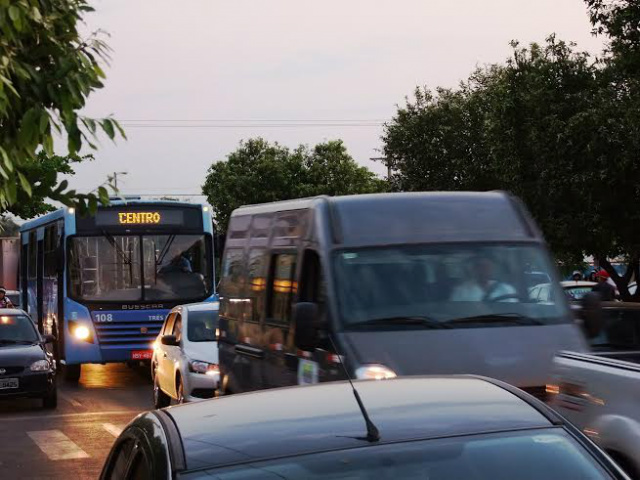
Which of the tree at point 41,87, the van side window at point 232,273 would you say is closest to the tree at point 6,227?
the tree at point 41,87

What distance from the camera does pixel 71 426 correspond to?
16.6 m

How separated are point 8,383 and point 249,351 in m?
7.48

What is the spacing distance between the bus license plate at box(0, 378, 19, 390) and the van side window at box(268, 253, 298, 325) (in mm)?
8010

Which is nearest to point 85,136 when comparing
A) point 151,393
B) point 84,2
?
point 84,2

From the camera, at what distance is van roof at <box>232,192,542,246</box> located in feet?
34.3

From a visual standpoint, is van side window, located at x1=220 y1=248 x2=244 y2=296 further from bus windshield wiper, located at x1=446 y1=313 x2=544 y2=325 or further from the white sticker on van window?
bus windshield wiper, located at x1=446 y1=313 x2=544 y2=325

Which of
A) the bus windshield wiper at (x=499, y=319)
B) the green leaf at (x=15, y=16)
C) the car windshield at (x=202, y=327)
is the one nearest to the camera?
the green leaf at (x=15, y=16)

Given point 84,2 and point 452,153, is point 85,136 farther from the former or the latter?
point 452,153

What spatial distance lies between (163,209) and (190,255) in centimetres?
97

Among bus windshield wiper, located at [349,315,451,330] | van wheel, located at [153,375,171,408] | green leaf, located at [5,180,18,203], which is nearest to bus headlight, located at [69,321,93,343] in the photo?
van wheel, located at [153,375,171,408]

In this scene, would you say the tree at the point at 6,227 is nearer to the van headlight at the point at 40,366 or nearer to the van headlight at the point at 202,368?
the van headlight at the point at 40,366

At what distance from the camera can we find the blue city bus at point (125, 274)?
22859 millimetres

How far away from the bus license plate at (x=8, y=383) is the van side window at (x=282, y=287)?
8.01 metres

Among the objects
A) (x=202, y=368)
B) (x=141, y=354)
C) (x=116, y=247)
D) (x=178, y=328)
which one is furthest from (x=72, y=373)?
(x=202, y=368)
